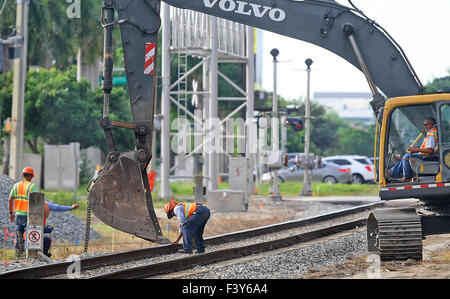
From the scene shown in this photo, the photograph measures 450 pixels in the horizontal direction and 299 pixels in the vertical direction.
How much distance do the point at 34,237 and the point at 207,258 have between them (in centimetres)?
296

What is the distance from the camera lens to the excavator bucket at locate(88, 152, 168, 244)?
14.8m

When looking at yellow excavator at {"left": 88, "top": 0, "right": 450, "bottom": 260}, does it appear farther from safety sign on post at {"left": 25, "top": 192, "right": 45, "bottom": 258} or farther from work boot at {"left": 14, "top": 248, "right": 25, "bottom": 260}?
work boot at {"left": 14, "top": 248, "right": 25, "bottom": 260}

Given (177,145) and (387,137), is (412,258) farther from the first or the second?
(177,145)

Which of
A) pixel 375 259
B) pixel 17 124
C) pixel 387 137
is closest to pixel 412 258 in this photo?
pixel 375 259

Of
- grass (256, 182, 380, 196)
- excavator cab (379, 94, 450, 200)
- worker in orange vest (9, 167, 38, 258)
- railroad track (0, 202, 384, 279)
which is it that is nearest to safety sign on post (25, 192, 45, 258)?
worker in orange vest (9, 167, 38, 258)

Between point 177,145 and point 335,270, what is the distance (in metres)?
26.3

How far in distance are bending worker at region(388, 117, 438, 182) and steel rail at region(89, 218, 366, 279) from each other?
130 inches

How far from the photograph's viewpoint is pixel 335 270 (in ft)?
43.0

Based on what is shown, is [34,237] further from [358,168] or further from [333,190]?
[358,168]

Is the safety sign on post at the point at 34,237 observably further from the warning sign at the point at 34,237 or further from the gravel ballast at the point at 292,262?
the gravel ballast at the point at 292,262

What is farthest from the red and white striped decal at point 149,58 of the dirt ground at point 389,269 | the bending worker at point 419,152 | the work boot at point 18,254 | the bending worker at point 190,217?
the dirt ground at point 389,269

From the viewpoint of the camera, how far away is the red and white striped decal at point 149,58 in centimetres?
1550

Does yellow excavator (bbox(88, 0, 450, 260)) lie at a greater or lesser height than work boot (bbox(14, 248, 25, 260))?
greater

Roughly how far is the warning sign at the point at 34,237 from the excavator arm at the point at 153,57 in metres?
1.25
